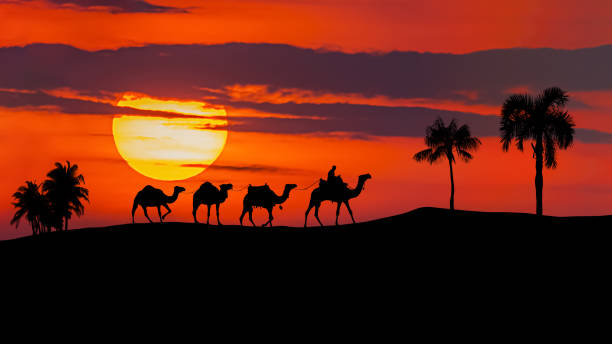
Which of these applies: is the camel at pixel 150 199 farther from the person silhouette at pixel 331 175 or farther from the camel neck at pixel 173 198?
the person silhouette at pixel 331 175

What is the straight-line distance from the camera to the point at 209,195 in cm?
4534

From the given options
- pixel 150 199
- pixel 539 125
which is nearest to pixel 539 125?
pixel 539 125

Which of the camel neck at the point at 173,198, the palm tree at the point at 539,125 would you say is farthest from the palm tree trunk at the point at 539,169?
the camel neck at the point at 173,198

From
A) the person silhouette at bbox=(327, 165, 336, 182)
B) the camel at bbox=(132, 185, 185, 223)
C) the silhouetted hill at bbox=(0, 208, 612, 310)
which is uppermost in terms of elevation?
the person silhouette at bbox=(327, 165, 336, 182)

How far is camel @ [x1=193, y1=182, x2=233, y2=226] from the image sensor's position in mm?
45406

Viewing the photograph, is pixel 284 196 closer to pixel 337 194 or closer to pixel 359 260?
pixel 337 194

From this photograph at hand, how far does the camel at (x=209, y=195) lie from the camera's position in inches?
1788

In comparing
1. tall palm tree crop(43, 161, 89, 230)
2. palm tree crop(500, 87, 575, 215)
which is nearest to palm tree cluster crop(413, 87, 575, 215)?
palm tree crop(500, 87, 575, 215)

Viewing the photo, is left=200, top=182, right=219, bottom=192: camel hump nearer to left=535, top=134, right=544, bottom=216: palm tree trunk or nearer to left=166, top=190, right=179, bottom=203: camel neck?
left=166, top=190, right=179, bottom=203: camel neck

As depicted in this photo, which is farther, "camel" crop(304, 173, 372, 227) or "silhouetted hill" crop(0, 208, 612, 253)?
"camel" crop(304, 173, 372, 227)

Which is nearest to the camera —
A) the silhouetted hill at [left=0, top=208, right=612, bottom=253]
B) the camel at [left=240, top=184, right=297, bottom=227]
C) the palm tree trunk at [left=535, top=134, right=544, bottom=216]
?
the silhouetted hill at [left=0, top=208, right=612, bottom=253]

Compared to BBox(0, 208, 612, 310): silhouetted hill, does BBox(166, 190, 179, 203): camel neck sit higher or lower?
higher

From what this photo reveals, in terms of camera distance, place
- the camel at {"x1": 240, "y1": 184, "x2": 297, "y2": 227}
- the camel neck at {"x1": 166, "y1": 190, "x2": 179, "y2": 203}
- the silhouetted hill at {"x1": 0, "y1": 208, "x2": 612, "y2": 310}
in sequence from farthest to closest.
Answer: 1. the camel neck at {"x1": 166, "y1": 190, "x2": 179, "y2": 203}
2. the camel at {"x1": 240, "y1": 184, "x2": 297, "y2": 227}
3. the silhouetted hill at {"x1": 0, "y1": 208, "x2": 612, "y2": 310}

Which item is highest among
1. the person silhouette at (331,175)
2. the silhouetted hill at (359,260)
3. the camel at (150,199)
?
the person silhouette at (331,175)
